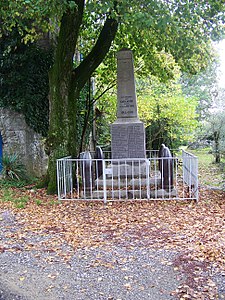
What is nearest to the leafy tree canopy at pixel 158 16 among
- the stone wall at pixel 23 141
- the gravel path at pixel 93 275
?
the stone wall at pixel 23 141

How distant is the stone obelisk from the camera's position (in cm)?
885

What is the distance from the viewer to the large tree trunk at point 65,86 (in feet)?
27.6

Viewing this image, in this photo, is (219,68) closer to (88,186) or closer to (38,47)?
(38,47)

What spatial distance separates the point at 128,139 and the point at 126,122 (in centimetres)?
48

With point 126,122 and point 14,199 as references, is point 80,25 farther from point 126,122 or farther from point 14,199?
point 14,199

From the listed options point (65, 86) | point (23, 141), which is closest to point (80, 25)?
point (65, 86)

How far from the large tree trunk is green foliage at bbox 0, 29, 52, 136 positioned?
100 inches

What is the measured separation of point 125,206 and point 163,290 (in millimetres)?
3818

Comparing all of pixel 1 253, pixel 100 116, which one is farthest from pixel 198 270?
pixel 100 116

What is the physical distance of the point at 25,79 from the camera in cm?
1105

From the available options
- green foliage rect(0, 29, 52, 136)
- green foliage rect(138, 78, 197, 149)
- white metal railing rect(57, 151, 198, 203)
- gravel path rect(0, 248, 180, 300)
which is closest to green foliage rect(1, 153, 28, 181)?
green foliage rect(0, 29, 52, 136)

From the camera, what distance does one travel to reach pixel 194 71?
37.9 feet

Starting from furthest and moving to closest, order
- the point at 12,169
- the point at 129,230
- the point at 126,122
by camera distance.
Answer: the point at 12,169 → the point at 126,122 → the point at 129,230

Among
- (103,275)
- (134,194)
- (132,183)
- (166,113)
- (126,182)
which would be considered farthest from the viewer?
(166,113)
